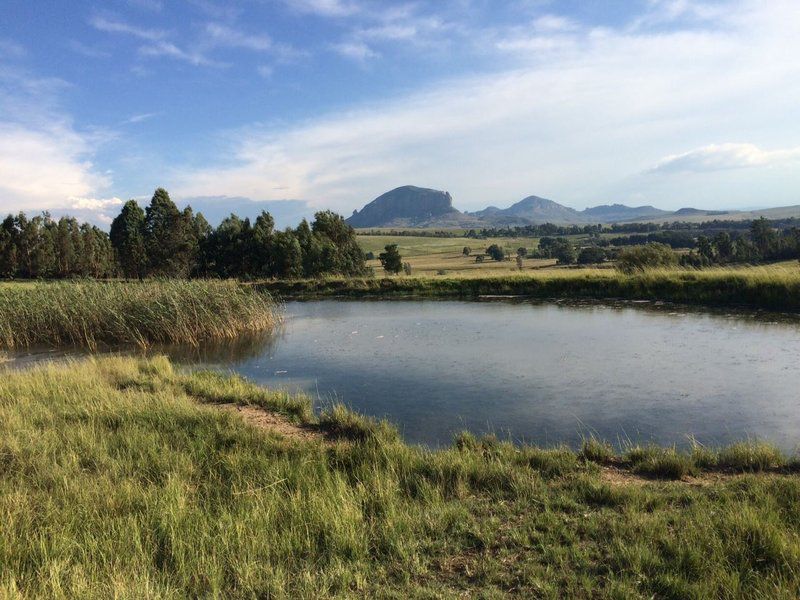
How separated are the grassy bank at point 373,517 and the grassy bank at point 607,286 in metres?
16.0

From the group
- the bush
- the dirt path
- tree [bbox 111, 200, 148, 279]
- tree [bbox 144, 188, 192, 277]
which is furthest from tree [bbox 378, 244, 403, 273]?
the dirt path

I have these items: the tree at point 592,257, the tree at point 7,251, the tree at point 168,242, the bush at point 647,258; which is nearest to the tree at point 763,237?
the bush at point 647,258

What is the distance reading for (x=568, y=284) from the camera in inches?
1037

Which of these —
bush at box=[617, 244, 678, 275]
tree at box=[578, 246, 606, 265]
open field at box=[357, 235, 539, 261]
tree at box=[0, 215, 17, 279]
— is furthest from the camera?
open field at box=[357, 235, 539, 261]

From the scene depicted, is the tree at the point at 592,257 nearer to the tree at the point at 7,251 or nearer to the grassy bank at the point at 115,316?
the grassy bank at the point at 115,316

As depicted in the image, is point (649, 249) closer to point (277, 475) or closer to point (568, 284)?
point (568, 284)

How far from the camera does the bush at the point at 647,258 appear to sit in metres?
28.4

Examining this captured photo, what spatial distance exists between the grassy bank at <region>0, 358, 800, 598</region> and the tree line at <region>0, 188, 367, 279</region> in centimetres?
3048

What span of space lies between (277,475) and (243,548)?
1.55m

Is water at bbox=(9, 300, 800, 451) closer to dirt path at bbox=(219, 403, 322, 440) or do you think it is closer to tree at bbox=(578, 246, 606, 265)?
dirt path at bbox=(219, 403, 322, 440)

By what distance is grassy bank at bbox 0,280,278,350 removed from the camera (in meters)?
18.5

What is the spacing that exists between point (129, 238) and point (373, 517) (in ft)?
150

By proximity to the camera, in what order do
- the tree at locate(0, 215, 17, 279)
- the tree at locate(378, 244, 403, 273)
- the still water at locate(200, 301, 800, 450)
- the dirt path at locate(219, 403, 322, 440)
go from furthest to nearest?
1. the tree at locate(0, 215, 17, 279)
2. the tree at locate(378, 244, 403, 273)
3. the still water at locate(200, 301, 800, 450)
4. the dirt path at locate(219, 403, 322, 440)

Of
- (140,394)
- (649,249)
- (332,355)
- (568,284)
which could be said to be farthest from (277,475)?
(649,249)
